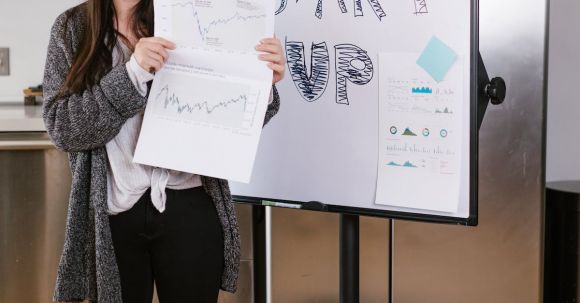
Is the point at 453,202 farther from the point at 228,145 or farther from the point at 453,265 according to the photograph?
the point at 453,265

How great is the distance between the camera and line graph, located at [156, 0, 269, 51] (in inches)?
54.3

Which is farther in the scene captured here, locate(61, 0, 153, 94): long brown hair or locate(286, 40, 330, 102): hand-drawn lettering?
locate(286, 40, 330, 102): hand-drawn lettering

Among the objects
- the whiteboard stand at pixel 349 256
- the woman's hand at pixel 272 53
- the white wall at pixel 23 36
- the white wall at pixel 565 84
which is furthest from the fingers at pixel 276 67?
the white wall at pixel 23 36

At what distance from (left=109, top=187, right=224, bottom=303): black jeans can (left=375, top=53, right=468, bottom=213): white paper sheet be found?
0.38 m

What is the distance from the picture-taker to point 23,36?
11.1ft

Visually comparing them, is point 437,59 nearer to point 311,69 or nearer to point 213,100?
point 311,69

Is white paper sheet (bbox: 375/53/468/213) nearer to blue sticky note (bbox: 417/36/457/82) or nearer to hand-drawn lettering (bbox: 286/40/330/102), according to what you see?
blue sticky note (bbox: 417/36/457/82)

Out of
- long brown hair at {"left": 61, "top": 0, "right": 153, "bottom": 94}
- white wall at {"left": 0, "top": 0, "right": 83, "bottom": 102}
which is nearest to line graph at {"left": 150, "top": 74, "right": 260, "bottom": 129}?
long brown hair at {"left": 61, "top": 0, "right": 153, "bottom": 94}

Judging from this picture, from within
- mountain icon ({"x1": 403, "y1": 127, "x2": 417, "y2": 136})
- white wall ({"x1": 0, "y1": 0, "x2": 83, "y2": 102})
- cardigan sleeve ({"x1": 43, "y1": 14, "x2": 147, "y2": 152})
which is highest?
white wall ({"x1": 0, "y1": 0, "x2": 83, "y2": 102})

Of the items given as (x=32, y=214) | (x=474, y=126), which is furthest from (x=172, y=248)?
(x=32, y=214)

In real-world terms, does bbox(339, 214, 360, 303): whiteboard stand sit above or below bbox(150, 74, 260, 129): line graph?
below

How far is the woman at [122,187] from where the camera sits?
1.32 m

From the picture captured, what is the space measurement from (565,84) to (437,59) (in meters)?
1.27

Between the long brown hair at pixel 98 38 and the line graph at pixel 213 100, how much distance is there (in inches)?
5.4
